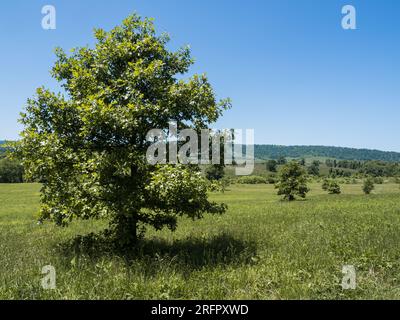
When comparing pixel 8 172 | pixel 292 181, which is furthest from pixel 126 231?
pixel 8 172

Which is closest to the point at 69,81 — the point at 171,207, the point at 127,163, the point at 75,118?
the point at 75,118

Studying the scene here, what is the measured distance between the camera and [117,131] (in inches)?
423

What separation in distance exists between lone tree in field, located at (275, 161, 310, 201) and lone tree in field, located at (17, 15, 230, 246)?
50137 mm

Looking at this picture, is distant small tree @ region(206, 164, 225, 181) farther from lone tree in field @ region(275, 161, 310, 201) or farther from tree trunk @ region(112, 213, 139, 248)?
lone tree in field @ region(275, 161, 310, 201)

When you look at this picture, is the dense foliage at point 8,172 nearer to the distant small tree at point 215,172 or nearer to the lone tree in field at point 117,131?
the lone tree in field at point 117,131

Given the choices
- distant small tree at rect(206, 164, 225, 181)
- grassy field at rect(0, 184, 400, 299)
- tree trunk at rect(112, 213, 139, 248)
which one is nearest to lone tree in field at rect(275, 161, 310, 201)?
grassy field at rect(0, 184, 400, 299)

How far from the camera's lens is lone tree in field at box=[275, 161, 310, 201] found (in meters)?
59.1

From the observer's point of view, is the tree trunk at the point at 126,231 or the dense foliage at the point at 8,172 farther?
the dense foliage at the point at 8,172

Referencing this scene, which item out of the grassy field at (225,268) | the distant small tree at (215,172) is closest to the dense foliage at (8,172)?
the grassy field at (225,268)

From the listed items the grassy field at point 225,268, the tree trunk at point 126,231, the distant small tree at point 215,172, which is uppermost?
the distant small tree at point 215,172

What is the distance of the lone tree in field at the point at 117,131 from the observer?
33.6ft

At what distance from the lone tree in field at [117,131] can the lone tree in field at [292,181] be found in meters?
50.1
